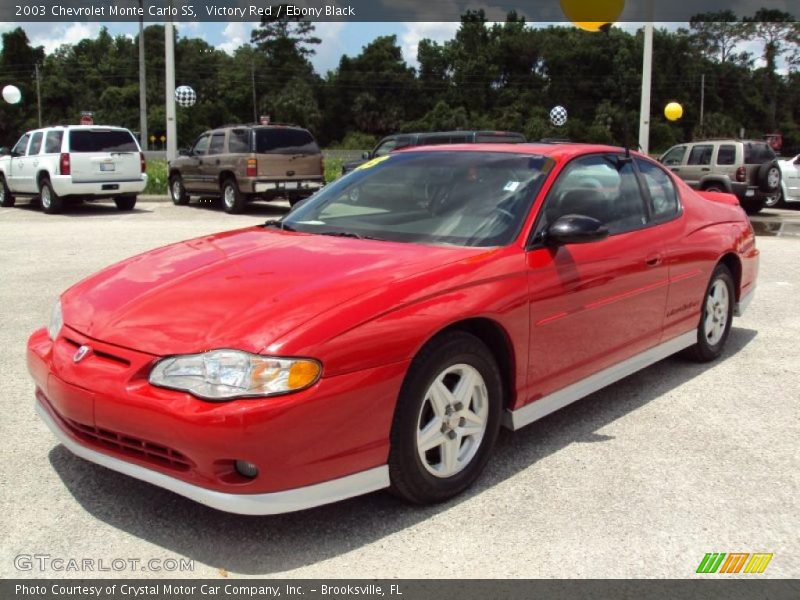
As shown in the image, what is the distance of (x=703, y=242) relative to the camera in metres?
5.27

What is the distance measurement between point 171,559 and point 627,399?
9.79 ft

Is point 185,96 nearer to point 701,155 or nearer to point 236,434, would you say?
point 701,155

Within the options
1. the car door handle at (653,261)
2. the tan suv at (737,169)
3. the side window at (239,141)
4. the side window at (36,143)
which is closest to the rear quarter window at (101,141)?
the side window at (36,143)

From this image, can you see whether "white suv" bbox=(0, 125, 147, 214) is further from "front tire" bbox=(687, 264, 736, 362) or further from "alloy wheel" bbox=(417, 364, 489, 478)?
"alloy wheel" bbox=(417, 364, 489, 478)

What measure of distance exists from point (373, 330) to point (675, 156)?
1810cm

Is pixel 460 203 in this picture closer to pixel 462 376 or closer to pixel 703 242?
pixel 462 376

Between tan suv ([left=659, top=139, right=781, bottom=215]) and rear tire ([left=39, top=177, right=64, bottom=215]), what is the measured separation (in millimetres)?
13419

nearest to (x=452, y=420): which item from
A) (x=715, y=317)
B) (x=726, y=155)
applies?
(x=715, y=317)

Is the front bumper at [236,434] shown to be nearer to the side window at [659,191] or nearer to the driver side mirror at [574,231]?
the driver side mirror at [574,231]

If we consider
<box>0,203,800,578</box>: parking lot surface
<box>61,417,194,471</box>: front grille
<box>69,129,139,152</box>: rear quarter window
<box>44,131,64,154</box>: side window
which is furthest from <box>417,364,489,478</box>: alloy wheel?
<box>44,131,64,154</box>: side window

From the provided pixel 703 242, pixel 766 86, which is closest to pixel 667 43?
pixel 766 86

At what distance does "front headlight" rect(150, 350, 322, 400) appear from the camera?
2809 millimetres

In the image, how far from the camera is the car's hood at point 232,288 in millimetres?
2994

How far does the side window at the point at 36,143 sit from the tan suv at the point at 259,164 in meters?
3.51
